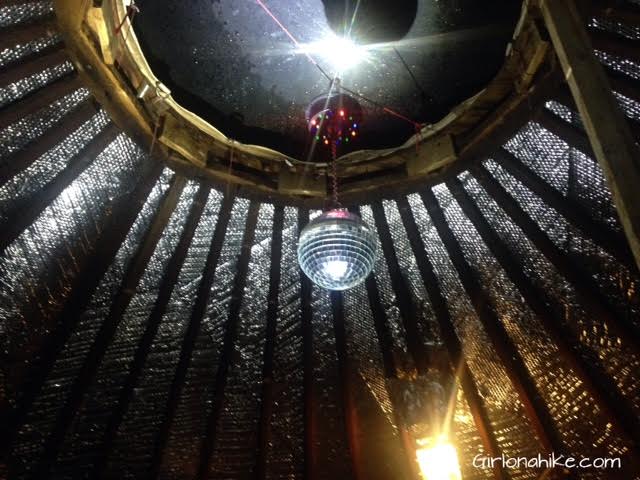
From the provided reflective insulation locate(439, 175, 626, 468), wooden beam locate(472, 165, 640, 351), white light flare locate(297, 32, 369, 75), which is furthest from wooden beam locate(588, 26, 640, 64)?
white light flare locate(297, 32, 369, 75)

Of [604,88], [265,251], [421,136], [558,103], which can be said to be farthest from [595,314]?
[265,251]

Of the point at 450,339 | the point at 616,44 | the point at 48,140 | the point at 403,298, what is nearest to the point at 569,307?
the point at 450,339

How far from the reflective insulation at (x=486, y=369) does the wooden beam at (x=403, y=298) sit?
244 mm

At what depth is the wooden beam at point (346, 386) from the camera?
11.9 feet

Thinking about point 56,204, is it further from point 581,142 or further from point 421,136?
point 581,142

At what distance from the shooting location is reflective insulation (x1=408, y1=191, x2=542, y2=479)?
3422 millimetres

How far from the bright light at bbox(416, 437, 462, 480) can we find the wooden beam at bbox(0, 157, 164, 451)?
2.18 m

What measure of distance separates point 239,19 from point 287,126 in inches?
30.0

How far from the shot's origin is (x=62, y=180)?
9.10 ft

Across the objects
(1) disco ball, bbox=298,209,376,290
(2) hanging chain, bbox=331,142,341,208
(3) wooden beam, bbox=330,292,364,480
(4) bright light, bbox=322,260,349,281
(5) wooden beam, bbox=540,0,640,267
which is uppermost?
(2) hanging chain, bbox=331,142,341,208

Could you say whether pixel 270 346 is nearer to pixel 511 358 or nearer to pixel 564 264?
pixel 511 358

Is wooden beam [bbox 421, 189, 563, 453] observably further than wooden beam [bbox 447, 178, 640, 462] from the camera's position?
Yes

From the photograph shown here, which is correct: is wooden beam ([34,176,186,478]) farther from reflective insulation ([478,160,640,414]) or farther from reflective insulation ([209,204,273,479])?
reflective insulation ([478,160,640,414])

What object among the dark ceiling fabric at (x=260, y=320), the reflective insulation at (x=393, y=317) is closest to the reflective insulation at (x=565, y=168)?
the dark ceiling fabric at (x=260, y=320)
